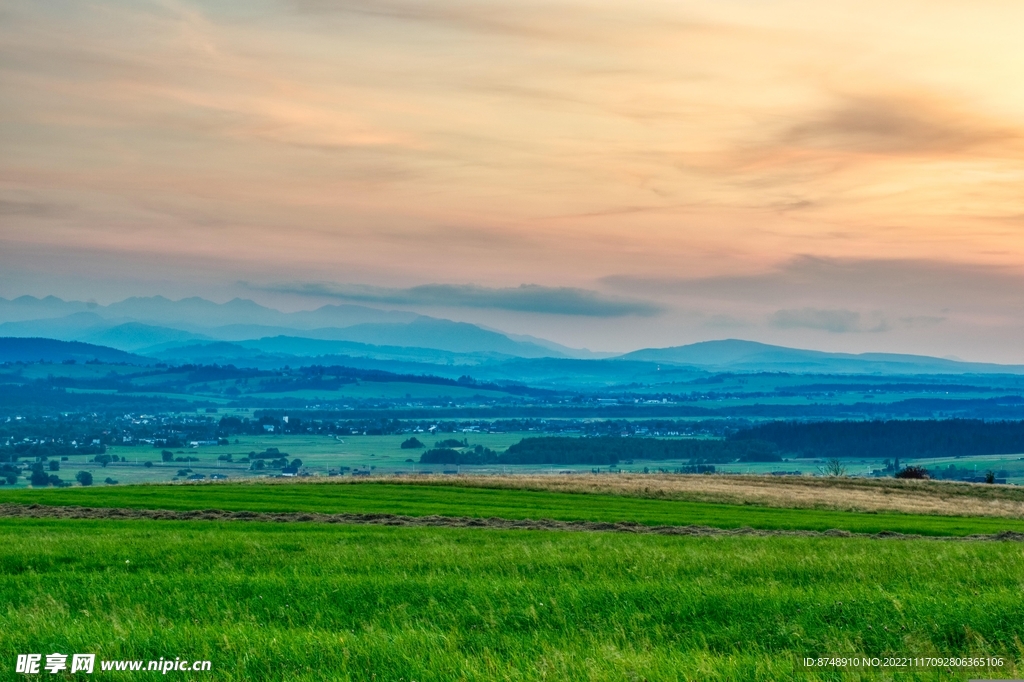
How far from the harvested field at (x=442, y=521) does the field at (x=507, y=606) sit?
10028 mm

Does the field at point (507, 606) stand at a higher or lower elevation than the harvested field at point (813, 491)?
higher

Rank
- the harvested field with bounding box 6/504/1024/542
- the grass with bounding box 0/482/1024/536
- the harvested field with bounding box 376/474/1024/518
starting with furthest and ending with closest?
the harvested field with bounding box 376/474/1024/518, the grass with bounding box 0/482/1024/536, the harvested field with bounding box 6/504/1024/542

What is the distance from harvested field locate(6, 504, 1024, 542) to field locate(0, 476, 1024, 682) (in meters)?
10.0

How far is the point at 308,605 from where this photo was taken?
591 inches

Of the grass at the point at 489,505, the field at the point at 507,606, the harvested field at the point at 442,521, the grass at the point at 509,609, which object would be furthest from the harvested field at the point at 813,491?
the grass at the point at 509,609

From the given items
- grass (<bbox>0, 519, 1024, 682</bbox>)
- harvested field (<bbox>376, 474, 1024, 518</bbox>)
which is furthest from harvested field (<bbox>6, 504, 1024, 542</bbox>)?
harvested field (<bbox>376, 474, 1024, 518</bbox>)

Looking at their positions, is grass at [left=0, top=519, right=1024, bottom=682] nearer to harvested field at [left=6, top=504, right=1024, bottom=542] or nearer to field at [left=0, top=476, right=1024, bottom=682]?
field at [left=0, top=476, right=1024, bottom=682]

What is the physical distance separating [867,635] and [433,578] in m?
7.83

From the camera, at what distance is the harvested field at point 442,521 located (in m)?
35.8

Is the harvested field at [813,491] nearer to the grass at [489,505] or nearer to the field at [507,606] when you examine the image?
the grass at [489,505]

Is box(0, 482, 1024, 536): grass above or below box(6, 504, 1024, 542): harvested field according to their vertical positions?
below

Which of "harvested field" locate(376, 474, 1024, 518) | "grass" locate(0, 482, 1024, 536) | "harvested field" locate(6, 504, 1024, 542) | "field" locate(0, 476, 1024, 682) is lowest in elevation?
"harvested field" locate(376, 474, 1024, 518)

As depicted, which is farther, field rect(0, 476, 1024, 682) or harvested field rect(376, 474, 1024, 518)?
harvested field rect(376, 474, 1024, 518)

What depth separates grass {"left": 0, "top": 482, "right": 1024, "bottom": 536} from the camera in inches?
1652
